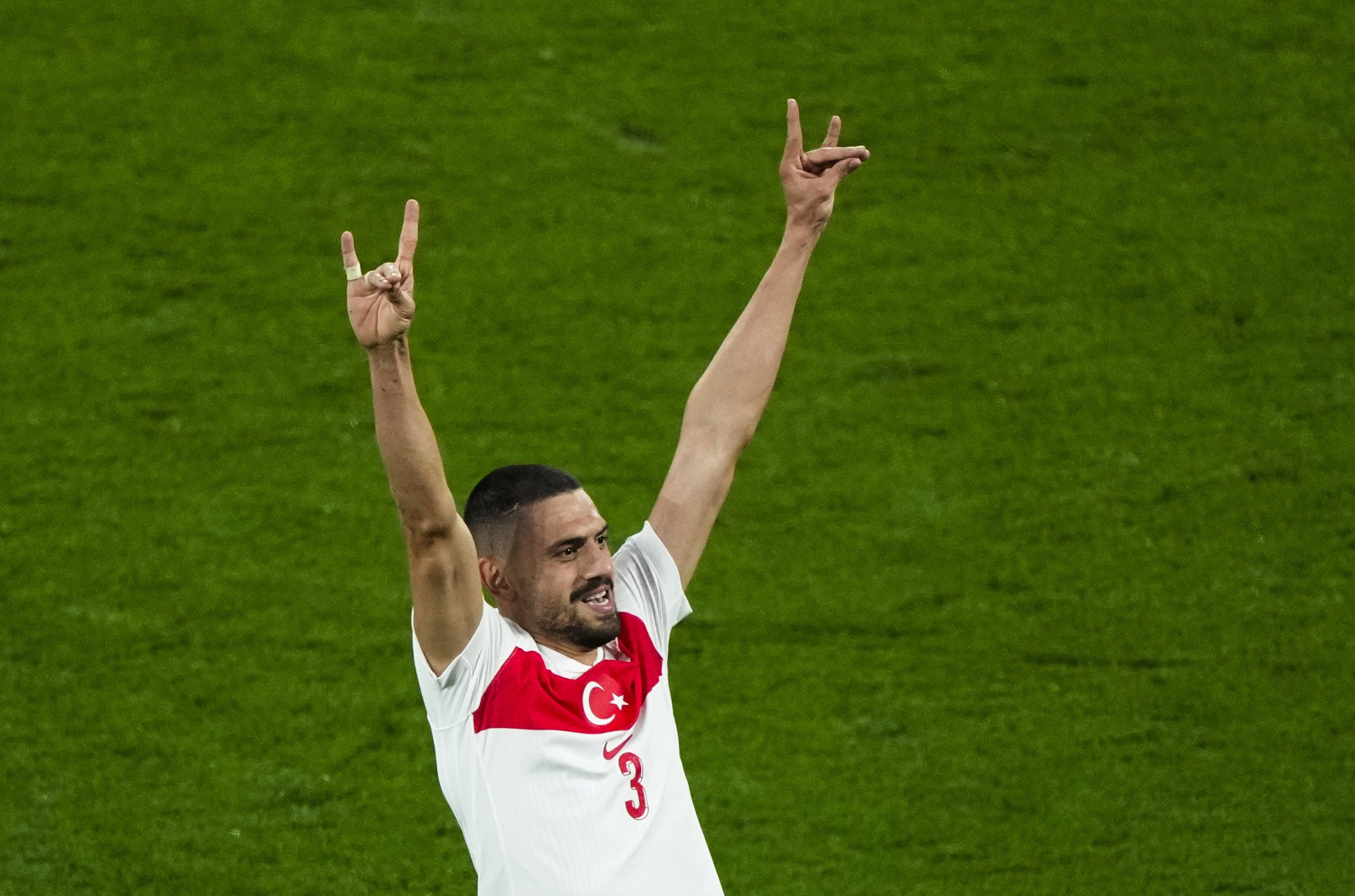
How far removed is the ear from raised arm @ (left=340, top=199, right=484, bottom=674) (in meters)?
0.25

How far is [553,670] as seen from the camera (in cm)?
255

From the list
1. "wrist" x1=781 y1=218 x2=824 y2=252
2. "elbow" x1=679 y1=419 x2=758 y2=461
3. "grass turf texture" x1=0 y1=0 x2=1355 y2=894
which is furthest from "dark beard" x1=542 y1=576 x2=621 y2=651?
"grass turf texture" x1=0 y1=0 x2=1355 y2=894

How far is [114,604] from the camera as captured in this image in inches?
181

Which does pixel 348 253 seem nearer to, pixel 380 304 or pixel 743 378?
pixel 380 304

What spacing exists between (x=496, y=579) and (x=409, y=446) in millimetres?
509

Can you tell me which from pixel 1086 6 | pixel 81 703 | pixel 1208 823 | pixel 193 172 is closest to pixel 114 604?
pixel 81 703

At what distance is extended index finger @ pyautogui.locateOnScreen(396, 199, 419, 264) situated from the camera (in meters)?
2.24

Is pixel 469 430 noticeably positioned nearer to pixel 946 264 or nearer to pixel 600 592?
pixel 946 264

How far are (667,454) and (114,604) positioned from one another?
1679 mm

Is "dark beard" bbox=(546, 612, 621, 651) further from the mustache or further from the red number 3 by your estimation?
the red number 3

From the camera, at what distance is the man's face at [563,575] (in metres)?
2.55

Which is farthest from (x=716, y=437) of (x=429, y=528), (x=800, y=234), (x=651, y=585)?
(x=429, y=528)

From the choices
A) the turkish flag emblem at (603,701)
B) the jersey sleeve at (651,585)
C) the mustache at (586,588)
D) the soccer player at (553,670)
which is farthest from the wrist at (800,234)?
the turkish flag emblem at (603,701)

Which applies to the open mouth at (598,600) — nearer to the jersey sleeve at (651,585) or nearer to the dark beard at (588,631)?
the dark beard at (588,631)
